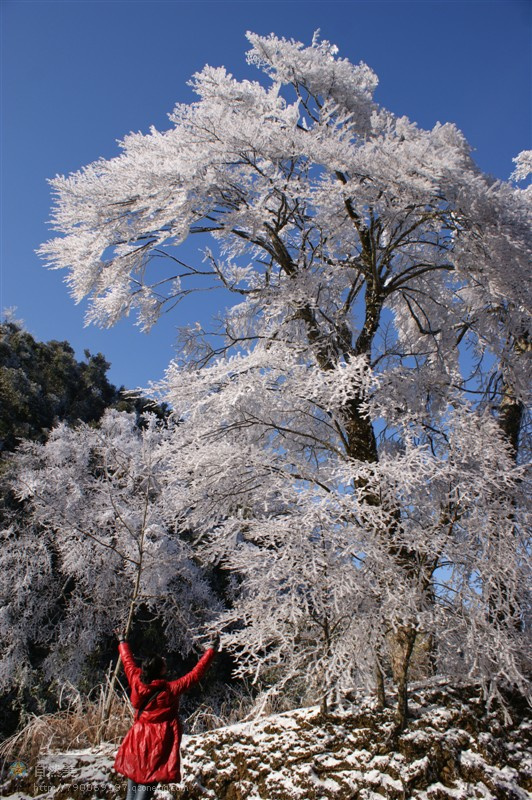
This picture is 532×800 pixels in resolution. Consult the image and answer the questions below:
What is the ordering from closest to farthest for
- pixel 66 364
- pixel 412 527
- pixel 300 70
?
pixel 412 527
pixel 300 70
pixel 66 364

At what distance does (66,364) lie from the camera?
60.1ft

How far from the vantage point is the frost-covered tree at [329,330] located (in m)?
3.81

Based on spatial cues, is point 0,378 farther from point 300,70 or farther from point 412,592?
point 412,592

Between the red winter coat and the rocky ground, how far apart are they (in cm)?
82

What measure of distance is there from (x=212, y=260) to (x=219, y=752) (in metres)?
4.79

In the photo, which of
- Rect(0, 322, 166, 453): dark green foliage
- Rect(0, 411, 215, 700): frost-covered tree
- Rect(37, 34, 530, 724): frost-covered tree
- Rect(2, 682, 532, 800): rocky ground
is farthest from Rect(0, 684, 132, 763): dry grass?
Rect(0, 322, 166, 453): dark green foliage

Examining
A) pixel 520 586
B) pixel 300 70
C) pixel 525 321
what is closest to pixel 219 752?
pixel 520 586

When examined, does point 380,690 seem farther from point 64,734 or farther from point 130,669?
point 64,734

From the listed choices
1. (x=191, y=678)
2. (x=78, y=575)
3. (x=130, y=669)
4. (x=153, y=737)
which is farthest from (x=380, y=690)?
(x=78, y=575)

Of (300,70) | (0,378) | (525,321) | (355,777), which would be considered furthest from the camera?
(0,378)

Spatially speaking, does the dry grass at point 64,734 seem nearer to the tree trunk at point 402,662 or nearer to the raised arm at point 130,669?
the raised arm at point 130,669

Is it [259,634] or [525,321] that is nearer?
[259,634]

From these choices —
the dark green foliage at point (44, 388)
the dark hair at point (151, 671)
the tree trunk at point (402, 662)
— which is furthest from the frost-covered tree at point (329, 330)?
the dark green foliage at point (44, 388)

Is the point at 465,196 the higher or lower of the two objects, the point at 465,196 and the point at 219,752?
the higher
